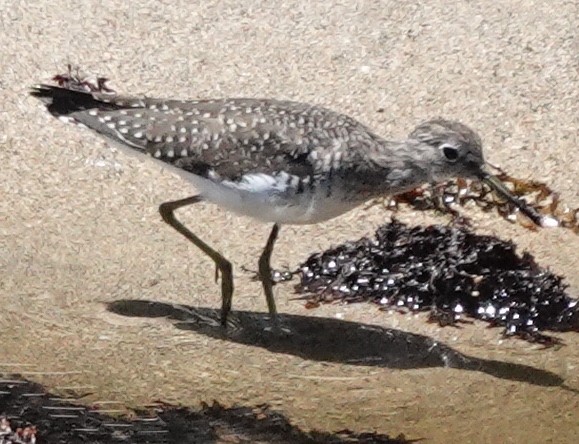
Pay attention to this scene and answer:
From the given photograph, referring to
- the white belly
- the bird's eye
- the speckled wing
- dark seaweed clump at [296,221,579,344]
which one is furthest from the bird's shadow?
the bird's eye

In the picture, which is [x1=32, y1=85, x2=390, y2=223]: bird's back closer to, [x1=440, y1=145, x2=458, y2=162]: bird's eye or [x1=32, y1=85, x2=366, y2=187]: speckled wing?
[x1=32, y1=85, x2=366, y2=187]: speckled wing

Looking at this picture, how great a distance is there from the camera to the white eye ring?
6.14m

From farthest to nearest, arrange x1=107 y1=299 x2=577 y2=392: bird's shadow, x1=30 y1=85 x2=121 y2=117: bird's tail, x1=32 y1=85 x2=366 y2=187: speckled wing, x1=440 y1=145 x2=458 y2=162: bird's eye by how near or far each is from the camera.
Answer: x1=30 y1=85 x2=121 y2=117: bird's tail, x1=440 y1=145 x2=458 y2=162: bird's eye, x1=32 y1=85 x2=366 y2=187: speckled wing, x1=107 y1=299 x2=577 y2=392: bird's shadow

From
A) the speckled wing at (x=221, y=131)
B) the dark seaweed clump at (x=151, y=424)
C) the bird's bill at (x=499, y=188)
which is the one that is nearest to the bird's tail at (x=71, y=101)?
the speckled wing at (x=221, y=131)

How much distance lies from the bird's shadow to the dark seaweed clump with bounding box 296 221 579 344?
24 centimetres

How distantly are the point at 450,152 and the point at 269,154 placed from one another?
804 millimetres

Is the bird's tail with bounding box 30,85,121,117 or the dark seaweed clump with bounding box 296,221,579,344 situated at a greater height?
the bird's tail with bounding box 30,85,121,117

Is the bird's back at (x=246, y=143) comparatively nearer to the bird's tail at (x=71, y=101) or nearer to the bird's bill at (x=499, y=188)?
the bird's tail at (x=71, y=101)

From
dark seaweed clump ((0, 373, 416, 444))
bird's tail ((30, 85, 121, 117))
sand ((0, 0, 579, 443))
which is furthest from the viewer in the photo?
bird's tail ((30, 85, 121, 117))

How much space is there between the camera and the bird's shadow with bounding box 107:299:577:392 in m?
5.91

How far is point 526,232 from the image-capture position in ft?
22.7

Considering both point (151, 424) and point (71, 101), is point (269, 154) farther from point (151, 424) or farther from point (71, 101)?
point (151, 424)

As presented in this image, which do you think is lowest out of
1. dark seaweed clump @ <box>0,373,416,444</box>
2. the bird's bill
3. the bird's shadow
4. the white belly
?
dark seaweed clump @ <box>0,373,416,444</box>

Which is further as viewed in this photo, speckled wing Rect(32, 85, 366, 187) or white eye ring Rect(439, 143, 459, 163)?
white eye ring Rect(439, 143, 459, 163)
